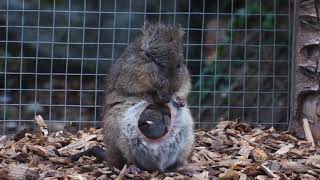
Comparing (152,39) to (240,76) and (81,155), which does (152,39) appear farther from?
(240,76)

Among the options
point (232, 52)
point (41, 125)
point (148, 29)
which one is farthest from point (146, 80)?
point (232, 52)

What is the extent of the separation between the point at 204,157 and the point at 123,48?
225 centimetres

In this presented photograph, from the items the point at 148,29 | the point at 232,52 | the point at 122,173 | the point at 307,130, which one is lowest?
the point at 122,173

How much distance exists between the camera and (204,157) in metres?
8.19

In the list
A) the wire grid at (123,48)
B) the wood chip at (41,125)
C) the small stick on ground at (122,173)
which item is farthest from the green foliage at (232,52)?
the small stick on ground at (122,173)

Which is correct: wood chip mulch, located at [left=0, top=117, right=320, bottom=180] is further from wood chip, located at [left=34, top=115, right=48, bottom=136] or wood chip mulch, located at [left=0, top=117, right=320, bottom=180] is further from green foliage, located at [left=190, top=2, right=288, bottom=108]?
green foliage, located at [left=190, top=2, right=288, bottom=108]

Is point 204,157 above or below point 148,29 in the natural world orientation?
below

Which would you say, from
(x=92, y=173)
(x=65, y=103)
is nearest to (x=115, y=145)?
(x=92, y=173)

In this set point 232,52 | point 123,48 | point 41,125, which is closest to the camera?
point 41,125

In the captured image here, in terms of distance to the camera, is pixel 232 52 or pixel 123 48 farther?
pixel 232 52

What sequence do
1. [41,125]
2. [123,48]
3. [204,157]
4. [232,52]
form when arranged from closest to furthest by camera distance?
[204,157], [41,125], [123,48], [232,52]

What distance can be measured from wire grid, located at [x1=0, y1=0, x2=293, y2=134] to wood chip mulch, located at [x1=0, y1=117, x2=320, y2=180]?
27.6 inches

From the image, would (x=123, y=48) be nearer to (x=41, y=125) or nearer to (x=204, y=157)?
(x=41, y=125)

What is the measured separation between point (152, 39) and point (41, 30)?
303 centimetres
